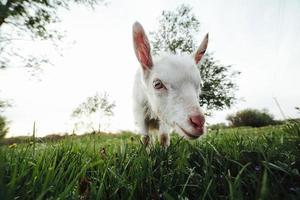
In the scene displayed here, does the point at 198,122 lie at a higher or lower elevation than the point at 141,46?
lower

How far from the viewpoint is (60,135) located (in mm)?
4172

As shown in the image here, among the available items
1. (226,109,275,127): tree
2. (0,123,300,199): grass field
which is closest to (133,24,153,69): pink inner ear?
(0,123,300,199): grass field

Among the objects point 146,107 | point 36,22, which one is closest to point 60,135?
point 146,107

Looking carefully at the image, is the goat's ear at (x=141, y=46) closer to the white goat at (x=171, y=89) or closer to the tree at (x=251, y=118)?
the white goat at (x=171, y=89)

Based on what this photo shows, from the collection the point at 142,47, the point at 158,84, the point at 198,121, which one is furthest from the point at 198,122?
the point at 142,47

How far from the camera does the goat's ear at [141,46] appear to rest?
3.90 meters

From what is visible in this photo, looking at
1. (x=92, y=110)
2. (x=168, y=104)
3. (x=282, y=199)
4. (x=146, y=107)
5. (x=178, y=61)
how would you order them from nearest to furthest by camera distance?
1. (x=282, y=199)
2. (x=168, y=104)
3. (x=178, y=61)
4. (x=146, y=107)
5. (x=92, y=110)

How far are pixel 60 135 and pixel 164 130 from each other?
6.18ft

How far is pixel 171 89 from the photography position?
11.6 feet

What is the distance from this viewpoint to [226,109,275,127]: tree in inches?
1612

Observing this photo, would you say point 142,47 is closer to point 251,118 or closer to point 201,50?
point 201,50

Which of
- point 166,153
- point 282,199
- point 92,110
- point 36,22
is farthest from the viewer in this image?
point 92,110

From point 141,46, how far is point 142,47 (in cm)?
3

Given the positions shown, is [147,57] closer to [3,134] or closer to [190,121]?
[190,121]
